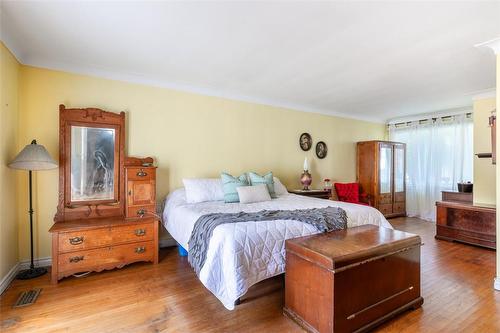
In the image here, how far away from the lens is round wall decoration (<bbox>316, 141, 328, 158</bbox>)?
5.13 meters

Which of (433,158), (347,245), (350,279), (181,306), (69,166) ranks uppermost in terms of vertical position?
(433,158)

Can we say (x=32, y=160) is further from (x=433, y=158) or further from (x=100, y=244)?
(x=433, y=158)

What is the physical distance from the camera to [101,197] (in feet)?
9.93

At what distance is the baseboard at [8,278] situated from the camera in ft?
7.30

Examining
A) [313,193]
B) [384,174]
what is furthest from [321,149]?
[384,174]

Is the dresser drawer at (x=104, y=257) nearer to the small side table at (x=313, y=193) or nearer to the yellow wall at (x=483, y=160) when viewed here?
the small side table at (x=313, y=193)

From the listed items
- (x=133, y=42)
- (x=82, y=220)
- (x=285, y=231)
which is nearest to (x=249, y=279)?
(x=285, y=231)

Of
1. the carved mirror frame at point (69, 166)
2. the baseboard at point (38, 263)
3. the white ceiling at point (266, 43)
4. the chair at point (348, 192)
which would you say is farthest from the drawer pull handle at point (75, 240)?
the chair at point (348, 192)

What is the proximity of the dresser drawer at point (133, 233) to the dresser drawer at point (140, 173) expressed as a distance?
0.54 m

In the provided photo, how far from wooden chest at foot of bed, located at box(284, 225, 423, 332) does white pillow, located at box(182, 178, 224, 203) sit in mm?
1606

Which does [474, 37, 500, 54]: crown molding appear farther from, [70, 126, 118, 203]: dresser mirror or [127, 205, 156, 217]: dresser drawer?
[70, 126, 118, 203]: dresser mirror

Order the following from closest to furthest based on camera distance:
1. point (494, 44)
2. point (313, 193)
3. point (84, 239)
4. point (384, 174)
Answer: point (494, 44) < point (84, 239) < point (313, 193) < point (384, 174)

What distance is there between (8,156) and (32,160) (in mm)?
302

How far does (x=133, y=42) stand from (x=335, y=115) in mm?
4184
